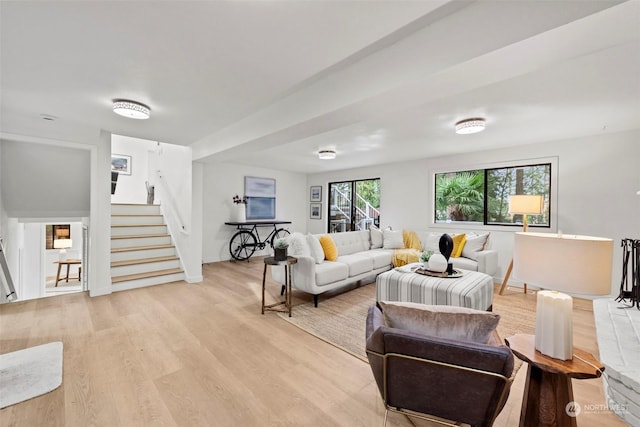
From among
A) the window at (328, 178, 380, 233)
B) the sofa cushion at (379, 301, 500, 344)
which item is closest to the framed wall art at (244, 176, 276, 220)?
the window at (328, 178, 380, 233)

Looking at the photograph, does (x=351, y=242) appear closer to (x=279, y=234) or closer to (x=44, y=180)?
(x=279, y=234)

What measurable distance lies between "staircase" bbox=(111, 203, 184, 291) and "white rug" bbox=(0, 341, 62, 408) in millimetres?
1810

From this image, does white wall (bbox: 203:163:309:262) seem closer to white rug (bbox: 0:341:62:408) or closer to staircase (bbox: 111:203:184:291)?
staircase (bbox: 111:203:184:291)

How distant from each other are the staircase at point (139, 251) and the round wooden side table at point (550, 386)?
487 centimetres

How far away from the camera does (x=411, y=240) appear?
5.29 m

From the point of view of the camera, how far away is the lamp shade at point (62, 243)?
261 inches

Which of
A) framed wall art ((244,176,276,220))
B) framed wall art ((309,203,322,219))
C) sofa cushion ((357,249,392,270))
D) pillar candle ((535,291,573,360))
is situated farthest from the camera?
framed wall art ((309,203,322,219))

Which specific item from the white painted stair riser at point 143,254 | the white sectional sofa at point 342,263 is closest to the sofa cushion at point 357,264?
the white sectional sofa at point 342,263

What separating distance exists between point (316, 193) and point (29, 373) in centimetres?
657

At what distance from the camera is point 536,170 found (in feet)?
14.5

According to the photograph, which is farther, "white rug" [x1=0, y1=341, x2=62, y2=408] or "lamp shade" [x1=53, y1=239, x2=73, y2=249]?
"lamp shade" [x1=53, y1=239, x2=73, y2=249]

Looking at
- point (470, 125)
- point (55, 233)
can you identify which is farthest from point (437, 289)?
point (55, 233)

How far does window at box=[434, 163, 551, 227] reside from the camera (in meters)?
4.38

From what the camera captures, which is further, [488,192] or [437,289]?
[488,192]
